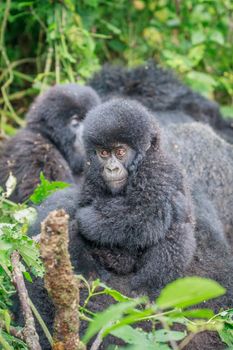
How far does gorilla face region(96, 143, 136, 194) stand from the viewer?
10.6 feet

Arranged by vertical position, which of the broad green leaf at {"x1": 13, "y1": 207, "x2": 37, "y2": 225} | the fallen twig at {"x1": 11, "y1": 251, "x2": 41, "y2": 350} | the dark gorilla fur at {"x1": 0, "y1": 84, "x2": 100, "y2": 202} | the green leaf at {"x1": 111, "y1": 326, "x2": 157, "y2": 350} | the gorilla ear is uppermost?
the green leaf at {"x1": 111, "y1": 326, "x2": 157, "y2": 350}

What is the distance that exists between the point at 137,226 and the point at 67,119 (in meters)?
2.22

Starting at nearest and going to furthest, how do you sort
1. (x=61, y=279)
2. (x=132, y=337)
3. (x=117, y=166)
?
(x=132, y=337) → (x=61, y=279) → (x=117, y=166)

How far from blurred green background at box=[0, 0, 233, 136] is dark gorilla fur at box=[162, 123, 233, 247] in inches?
63.9

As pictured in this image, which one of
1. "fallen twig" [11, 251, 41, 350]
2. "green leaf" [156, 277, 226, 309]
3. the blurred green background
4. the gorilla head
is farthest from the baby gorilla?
the blurred green background

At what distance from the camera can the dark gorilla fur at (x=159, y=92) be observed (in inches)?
211

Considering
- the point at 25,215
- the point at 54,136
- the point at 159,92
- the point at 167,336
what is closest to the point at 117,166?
the point at 25,215

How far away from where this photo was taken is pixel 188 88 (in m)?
5.58

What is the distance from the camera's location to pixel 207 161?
14.1ft

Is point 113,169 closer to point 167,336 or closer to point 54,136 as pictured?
point 167,336

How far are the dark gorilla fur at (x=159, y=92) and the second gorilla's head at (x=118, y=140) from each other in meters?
1.96

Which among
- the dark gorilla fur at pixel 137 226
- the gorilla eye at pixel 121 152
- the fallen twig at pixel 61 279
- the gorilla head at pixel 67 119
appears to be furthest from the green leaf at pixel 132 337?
the gorilla head at pixel 67 119

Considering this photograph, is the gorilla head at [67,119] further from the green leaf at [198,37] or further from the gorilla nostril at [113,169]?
the gorilla nostril at [113,169]

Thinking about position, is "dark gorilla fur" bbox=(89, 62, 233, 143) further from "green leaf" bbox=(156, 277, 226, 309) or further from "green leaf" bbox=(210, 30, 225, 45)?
"green leaf" bbox=(156, 277, 226, 309)
